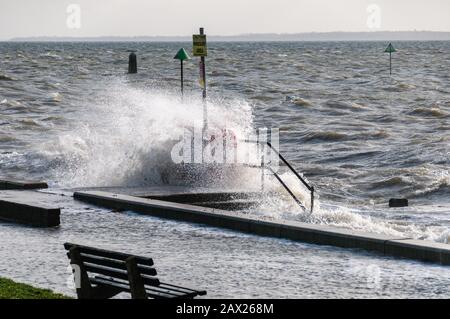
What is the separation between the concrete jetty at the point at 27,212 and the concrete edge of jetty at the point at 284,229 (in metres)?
1.37

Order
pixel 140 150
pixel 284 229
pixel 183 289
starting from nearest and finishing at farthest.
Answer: pixel 183 289 → pixel 284 229 → pixel 140 150

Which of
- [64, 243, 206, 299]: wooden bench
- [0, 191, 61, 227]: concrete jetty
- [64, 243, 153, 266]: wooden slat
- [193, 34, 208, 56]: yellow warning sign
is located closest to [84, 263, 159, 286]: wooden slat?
[64, 243, 206, 299]: wooden bench

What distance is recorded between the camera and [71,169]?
2755cm

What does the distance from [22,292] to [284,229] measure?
16.1 feet

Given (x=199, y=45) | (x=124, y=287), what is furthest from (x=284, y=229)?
(x=199, y=45)

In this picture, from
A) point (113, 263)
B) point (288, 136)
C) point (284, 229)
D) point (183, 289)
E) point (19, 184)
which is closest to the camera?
point (113, 263)

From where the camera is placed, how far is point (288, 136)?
41.9 m

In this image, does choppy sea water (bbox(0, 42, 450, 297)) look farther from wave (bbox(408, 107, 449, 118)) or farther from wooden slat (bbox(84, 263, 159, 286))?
wooden slat (bbox(84, 263, 159, 286))

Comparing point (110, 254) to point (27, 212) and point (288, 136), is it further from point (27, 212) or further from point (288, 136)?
point (288, 136)

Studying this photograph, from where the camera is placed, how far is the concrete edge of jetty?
43.4 feet
